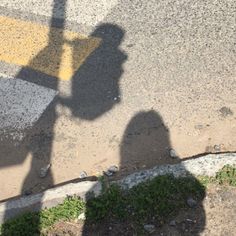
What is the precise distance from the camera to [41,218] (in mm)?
4648

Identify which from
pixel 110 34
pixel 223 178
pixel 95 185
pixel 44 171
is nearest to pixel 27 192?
pixel 44 171

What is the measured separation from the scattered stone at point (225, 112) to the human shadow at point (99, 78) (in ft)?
3.63

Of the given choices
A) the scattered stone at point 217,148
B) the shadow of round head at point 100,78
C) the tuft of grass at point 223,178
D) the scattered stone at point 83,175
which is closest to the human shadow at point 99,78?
the shadow of round head at point 100,78

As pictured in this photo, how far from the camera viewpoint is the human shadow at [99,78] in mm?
5781

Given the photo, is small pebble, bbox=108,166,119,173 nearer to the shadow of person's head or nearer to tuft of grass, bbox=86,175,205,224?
the shadow of person's head

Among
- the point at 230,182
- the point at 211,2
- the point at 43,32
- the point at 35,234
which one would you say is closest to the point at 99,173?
the point at 35,234

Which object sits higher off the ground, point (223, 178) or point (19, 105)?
point (223, 178)

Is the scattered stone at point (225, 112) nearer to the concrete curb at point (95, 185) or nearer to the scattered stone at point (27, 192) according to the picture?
the concrete curb at point (95, 185)

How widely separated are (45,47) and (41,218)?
259cm

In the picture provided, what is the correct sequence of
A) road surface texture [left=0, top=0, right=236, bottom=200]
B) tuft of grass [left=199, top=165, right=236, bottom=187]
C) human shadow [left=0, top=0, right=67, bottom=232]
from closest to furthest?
tuft of grass [left=199, top=165, right=236, bottom=187] → human shadow [left=0, top=0, right=67, bottom=232] → road surface texture [left=0, top=0, right=236, bottom=200]

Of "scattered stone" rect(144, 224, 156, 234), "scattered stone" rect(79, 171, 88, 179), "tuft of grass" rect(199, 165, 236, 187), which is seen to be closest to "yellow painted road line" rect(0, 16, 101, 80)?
"scattered stone" rect(79, 171, 88, 179)

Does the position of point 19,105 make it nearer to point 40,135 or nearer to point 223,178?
point 40,135

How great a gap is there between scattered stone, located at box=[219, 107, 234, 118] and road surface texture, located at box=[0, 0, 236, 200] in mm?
10

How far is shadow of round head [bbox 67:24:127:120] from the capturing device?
5.77 meters
